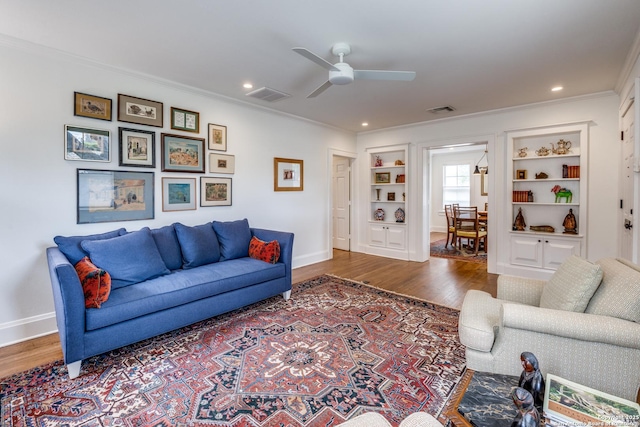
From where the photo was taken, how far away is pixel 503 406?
3.78ft

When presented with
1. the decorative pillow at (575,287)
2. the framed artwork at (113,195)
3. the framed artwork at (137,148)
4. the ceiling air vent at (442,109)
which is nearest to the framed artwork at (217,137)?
the framed artwork at (137,148)

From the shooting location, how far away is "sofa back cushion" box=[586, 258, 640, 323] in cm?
158

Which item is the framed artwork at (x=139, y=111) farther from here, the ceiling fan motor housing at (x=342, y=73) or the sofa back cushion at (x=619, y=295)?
the sofa back cushion at (x=619, y=295)

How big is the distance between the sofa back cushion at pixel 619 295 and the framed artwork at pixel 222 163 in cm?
392

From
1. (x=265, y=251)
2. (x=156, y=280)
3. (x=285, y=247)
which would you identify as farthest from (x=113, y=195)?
(x=285, y=247)

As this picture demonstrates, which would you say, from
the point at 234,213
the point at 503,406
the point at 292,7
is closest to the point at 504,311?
the point at 503,406

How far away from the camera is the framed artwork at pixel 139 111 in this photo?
318cm

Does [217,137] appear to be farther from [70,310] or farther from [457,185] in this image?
[457,185]

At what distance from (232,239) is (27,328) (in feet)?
6.45

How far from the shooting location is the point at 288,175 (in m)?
5.02

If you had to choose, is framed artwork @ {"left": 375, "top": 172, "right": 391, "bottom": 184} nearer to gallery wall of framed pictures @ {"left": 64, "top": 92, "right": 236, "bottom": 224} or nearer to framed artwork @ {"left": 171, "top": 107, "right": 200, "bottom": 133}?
gallery wall of framed pictures @ {"left": 64, "top": 92, "right": 236, "bottom": 224}

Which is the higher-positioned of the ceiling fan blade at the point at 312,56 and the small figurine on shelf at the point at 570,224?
the ceiling fan blade at the point at 312,56

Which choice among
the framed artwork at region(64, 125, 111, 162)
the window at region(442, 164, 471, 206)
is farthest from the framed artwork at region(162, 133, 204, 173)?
the window at region(442, 164, 471, 206)

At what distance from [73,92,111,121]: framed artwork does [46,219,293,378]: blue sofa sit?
1.19 m
